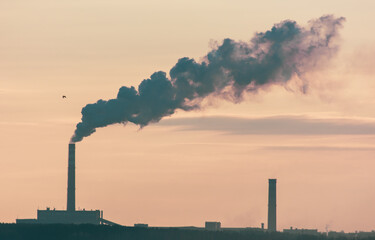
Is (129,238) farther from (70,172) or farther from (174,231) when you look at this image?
(70,172)

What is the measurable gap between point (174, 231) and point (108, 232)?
11120mm

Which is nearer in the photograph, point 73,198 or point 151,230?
point 151,230

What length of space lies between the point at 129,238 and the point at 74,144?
22.3m

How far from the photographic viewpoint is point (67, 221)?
195500 millimetres

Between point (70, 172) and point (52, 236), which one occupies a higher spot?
point (70, 172)

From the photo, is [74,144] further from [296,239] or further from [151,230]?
[296,239]

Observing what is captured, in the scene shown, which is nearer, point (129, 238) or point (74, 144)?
Answer: point (129, 238)

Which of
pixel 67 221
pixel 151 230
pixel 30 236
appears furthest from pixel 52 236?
pixel 67 221

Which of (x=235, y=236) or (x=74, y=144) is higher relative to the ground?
(x=74, y=144)

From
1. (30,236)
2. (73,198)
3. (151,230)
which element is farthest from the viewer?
(73,198)

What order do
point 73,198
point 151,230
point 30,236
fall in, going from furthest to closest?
1. point 73,198
2. point 151,230
3. point 30,236

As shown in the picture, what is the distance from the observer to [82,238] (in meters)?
166

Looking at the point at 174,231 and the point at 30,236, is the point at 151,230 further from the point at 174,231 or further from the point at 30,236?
the point at 30,236

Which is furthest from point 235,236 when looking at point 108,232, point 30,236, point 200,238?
point 30,236
